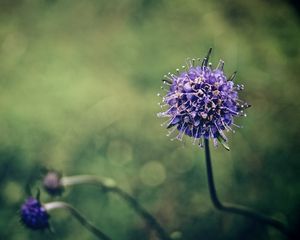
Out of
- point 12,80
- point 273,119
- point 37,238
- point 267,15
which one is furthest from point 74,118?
point 267,15

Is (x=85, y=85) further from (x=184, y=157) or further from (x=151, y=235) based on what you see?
(x=151, y=235)

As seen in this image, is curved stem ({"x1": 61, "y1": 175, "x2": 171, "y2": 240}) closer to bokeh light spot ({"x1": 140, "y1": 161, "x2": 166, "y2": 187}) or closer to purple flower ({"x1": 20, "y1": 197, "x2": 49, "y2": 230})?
bokeh light spot ({"x1": 140, "y1": 161, "x2": 166, "y2": 187})

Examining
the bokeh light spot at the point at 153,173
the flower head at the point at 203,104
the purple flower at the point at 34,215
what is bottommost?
the purple flower at the point at 34,215

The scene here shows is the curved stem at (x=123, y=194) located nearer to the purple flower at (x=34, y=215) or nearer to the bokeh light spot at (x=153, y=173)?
the bokeh light spot at (x=153, y=173)

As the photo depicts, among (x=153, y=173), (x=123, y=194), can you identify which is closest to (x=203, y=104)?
(x=153, y=173)

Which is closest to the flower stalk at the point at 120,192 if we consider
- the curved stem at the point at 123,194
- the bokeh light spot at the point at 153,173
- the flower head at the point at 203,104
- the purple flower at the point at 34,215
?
the curved stem at the point at 123,194
